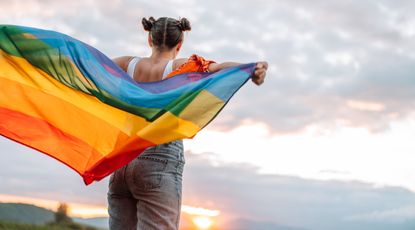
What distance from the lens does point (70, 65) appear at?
15.7 feet

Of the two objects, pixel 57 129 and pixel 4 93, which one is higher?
pixel 4 93

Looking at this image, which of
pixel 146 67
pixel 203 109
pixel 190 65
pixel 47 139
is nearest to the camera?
pixel 203 109

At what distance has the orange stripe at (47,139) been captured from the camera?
4.58m

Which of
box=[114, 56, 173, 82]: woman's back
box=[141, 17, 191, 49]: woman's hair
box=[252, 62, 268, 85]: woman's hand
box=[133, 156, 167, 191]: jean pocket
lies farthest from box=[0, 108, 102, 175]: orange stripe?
box=[252, 62, 268, 85]: woman's hand

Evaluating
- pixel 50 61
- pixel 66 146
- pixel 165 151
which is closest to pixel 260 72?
pixel 165 151

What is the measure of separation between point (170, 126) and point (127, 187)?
0.52 m

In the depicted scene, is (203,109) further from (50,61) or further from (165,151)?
(50,61)

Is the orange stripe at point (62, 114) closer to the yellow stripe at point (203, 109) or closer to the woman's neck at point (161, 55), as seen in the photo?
the yellow stripe at point (203, 109)

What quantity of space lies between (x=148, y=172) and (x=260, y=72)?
984mm

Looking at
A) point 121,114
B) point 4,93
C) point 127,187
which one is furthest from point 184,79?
point 4,93

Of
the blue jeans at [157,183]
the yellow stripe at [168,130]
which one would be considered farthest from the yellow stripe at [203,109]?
the blue jeans at [157,183]

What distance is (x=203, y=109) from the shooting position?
14.4 feet

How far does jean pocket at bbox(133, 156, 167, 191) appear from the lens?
13.9ft

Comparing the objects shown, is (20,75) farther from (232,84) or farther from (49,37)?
(232,84)
